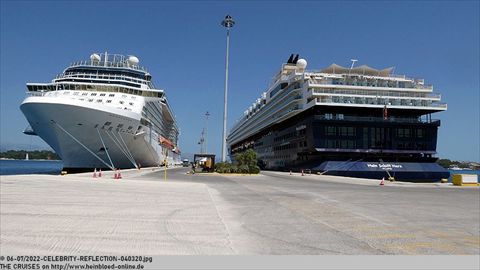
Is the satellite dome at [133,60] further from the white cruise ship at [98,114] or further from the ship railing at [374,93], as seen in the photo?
the ship railing at [374,93]

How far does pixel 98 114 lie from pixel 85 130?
2.37m

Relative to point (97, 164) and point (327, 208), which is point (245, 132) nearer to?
point (97, 164)

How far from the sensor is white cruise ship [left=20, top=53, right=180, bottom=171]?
37062 millimetres

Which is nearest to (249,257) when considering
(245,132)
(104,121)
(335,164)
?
(104,121)

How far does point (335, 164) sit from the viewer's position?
1967 inches

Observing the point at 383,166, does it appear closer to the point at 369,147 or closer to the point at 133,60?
the point at 369,147

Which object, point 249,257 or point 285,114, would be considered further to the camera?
point 285,114

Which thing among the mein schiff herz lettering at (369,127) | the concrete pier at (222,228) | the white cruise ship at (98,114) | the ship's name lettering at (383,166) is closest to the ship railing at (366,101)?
the mein schiff herz lettering at (369,127)

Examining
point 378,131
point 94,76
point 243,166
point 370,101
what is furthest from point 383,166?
point 94,76

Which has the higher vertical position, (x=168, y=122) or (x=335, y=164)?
(x=168, y=122)

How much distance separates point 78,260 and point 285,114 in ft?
201

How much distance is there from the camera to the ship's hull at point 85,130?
3634cm

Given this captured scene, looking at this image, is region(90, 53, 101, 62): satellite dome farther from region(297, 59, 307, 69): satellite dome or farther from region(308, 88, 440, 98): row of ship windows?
region(297, 59, 307, 69): satellite dome

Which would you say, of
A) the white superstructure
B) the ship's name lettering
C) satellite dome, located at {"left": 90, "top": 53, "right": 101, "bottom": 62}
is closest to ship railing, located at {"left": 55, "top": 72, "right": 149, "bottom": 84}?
satellite dome, located at {"left": 90, "top": 53, "right": 101, "bottom": 62}
